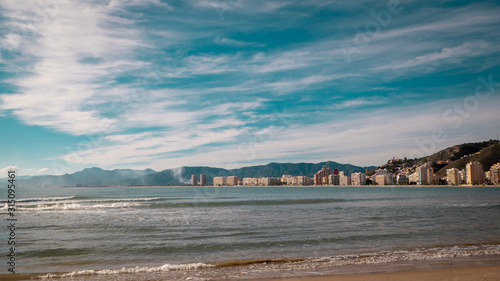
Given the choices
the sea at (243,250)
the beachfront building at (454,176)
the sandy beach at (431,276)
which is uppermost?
the sandy beach at (431,276)

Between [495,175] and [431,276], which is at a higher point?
[431,276]

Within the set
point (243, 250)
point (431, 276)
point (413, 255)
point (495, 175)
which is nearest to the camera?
point (431, 276)

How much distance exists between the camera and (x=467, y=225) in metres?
23.3

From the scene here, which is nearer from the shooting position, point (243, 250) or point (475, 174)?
point (243, 250)

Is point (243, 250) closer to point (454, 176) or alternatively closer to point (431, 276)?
point (431, 276)

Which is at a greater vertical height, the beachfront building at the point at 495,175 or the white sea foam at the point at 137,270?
the white sea foam at the point at 137,270

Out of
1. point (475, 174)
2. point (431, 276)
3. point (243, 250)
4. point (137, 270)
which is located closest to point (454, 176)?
point (475, 174)

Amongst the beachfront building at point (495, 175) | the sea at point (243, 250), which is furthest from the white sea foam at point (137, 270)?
the beachfront building at point (495, 175)

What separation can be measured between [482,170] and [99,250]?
214 m

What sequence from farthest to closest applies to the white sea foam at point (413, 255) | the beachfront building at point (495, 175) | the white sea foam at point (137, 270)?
the beachfront building at point (495, 175)
the white sea foam at point (413, 255)
the white sea foam at point (137, 270)

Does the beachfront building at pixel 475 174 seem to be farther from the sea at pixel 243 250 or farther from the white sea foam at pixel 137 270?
the white sea foam at pixel 137 270

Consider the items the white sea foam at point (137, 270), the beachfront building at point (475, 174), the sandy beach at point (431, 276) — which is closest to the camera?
→ the sandy beach at point (431, 276)

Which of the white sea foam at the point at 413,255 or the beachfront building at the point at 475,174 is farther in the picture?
the beachfront building at the point at 475,174

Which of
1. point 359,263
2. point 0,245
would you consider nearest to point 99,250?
point 0,245
